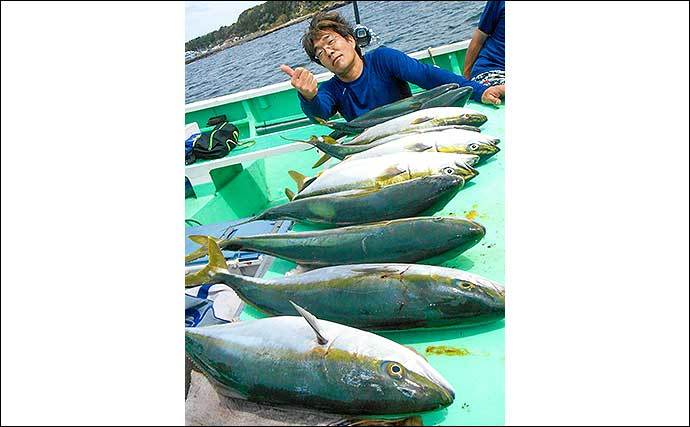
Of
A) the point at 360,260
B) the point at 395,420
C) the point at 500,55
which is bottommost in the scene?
the point at 395,420

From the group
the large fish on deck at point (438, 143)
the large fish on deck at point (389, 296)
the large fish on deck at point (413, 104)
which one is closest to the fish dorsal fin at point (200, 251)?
the large fish on deck at point (389, 296)

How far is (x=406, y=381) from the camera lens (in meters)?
1.52

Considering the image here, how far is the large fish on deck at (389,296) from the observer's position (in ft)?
5.86

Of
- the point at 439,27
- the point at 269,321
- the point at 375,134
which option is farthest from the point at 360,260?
the point at 439,27

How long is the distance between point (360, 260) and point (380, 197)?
0.39 m

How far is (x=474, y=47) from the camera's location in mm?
4797

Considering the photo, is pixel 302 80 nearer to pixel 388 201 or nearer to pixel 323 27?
pixel 323 27

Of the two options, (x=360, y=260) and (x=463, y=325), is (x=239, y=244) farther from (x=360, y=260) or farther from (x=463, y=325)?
(x=463, y=325)

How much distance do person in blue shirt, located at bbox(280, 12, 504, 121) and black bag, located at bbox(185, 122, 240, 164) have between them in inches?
31.9

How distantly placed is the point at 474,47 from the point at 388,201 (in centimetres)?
290

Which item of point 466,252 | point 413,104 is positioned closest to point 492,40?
point 413,104

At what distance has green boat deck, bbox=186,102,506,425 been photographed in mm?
1550

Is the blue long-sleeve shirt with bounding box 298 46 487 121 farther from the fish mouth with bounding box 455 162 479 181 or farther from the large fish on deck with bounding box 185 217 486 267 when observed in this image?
the large fish on deck with bounding box 185 217 486 267

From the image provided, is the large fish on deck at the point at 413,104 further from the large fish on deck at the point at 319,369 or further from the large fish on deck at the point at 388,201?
the large fish on deck at the point at 319,369
